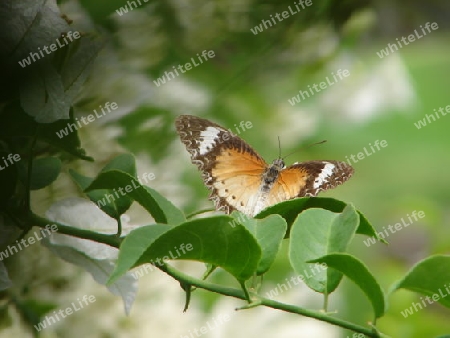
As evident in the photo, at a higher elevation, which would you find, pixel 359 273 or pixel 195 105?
pixel 195 105

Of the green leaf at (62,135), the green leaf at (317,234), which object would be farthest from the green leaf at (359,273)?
the green leaf at (62,135)

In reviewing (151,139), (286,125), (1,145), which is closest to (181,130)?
(151,139)

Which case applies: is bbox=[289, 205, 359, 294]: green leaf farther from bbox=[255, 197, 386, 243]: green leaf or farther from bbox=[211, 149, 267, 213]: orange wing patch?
bbox=[211, 149, 267, 213]: orange wing patch

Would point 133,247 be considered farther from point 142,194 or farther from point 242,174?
point 242,174

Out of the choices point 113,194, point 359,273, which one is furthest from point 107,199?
point 359,273

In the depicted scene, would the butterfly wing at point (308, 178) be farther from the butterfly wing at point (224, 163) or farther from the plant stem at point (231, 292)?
the plant stem at point (231, 292)

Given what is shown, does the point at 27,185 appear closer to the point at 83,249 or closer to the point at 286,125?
the point at 83,249
